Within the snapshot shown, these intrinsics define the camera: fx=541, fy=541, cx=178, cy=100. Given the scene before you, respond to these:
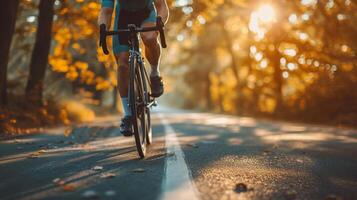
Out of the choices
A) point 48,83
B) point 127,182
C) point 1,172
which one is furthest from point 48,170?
point 48,83

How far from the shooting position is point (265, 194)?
3846 millimetres

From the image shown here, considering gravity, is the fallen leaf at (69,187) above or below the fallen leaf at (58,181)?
below

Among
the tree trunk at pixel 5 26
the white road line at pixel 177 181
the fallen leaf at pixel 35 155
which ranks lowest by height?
the white road line at pixel 177 181

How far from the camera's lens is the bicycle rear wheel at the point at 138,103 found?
573 centimetres

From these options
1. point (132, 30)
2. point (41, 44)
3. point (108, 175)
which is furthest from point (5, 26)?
point (108, 175)

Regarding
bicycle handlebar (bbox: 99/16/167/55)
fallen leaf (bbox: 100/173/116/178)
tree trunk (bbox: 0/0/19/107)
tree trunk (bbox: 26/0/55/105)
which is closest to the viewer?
fallen leaf (bbox: 100/173/116/178)

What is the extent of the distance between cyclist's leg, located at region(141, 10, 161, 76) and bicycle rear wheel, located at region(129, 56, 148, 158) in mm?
235

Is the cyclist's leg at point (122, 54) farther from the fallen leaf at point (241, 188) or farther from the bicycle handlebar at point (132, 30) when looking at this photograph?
the fallen leaf at point (241, 188)

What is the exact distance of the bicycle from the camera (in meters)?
5.71

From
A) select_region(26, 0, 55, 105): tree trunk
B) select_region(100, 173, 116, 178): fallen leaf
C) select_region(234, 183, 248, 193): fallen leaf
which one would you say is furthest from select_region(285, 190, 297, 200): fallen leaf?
select_region(26, 0, 55, 105): tree trunk

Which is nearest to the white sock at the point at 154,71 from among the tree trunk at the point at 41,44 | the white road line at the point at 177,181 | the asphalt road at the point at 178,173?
the asphalt road at the point at 178,173

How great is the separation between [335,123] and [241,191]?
52.3ft

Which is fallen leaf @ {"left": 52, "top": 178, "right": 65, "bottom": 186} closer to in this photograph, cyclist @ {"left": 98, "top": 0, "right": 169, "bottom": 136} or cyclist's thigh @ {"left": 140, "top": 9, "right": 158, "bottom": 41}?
cyclist @ {"left": 98, "top": 0, "right": 169, "bottom": 136}

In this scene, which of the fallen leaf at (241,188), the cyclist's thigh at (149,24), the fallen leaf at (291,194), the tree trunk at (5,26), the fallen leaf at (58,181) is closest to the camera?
the fallen leaf at (291,194)
